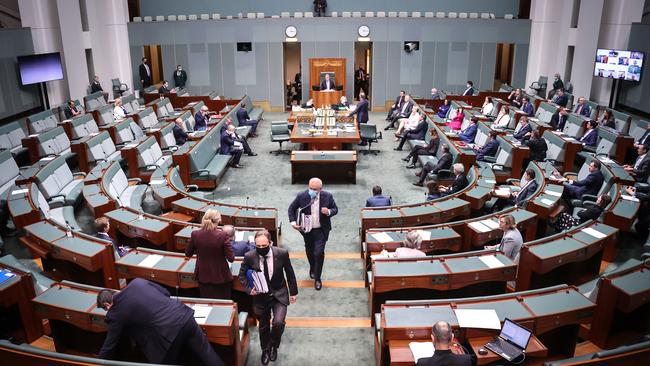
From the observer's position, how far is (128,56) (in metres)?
21.5

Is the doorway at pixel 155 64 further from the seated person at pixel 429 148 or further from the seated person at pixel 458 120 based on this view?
the seated person at pixel 429 148

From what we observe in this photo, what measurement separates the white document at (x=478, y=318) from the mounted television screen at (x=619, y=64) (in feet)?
47.1

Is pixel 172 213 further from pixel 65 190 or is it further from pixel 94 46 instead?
pixel 94 46

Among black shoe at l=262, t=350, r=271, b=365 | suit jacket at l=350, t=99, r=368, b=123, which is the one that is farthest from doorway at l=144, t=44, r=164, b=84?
black shoe at l=262, t=350, r=271, b=365

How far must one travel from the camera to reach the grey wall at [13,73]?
16.3 m

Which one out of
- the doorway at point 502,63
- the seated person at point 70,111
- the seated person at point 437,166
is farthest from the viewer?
the doorway at point 502,63

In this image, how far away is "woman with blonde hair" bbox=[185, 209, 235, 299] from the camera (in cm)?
555

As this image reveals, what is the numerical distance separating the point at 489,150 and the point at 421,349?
27.3 feet

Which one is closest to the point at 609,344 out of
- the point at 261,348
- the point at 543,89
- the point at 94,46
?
the point at 261,348

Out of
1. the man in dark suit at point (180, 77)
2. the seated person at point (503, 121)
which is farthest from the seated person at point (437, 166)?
the man in dark suit at point (180, 77)

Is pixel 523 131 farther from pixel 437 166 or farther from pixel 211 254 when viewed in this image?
pixel 211 254

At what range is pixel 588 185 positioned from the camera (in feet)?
31.1

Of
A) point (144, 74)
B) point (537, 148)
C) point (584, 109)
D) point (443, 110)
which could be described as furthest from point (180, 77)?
point (584, 109)

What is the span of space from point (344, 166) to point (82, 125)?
7.29 metres
